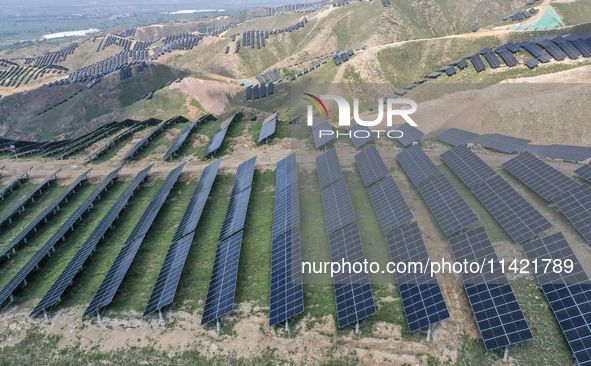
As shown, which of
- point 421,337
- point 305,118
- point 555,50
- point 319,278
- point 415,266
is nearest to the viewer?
point 421,337

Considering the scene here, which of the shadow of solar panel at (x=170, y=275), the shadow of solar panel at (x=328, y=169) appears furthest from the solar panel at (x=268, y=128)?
the shadow of solar panel at (x=170, y=275)

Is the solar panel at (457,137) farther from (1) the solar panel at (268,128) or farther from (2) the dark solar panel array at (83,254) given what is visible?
(2) the dark solar panel array at (83,254)

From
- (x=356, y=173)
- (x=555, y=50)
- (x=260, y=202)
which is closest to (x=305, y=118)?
(x=356, y=173)

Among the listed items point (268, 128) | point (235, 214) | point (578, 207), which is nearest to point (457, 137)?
point (578, 207)

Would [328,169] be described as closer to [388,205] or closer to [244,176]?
[388,205]

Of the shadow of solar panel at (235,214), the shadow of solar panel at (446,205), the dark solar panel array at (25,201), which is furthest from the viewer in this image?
the dark solar panel array at (25,201)

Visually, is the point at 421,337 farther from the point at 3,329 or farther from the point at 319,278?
the point at 3,329

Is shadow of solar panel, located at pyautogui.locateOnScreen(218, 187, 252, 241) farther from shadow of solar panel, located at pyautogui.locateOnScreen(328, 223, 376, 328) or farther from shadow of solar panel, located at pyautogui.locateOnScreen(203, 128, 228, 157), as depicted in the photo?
shadow of solar panel, located at pyautogui.locateOnScreen(203, 128, 228, 157)
